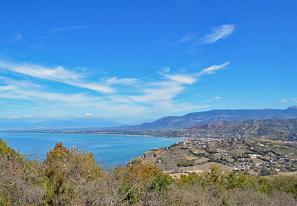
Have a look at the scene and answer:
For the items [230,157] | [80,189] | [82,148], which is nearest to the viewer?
[80,189]

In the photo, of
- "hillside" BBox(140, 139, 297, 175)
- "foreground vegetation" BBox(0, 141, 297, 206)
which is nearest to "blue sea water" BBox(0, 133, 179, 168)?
"foreground vegetation" BBox(0, 141, 297, 206)

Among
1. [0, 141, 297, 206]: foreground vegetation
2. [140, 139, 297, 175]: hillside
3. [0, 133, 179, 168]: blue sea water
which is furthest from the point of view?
[140, 139, 297, 175]: hillside

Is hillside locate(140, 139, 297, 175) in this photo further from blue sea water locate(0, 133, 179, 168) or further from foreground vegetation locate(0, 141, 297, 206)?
foreground vegetation locate(0, 141, 297, 206)

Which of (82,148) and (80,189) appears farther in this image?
(82,148)

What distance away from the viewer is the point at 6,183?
1605 centimetres

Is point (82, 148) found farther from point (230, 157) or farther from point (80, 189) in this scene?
point (230, 157)

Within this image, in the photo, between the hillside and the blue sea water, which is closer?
the blue sea water

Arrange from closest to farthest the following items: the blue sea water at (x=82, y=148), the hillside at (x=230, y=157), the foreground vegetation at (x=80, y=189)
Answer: the foreground vegetation at (x=80, y=189) < the blue sea water at (x=82, y=148) < the hillside at (x=230, y=157)

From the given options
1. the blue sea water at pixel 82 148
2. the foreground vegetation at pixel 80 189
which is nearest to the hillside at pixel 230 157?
the blue sea water at pixel 82 148

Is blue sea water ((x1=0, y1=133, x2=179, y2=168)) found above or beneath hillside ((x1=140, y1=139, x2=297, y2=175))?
above

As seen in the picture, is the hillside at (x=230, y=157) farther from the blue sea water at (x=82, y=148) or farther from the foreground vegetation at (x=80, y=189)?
the foreground vegetation at (x=80, y=189)

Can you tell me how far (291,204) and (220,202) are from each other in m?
5.67

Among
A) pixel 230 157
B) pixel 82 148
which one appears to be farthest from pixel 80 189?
pixel 230 157

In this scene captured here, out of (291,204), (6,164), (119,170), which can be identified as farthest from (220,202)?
(6,164)
